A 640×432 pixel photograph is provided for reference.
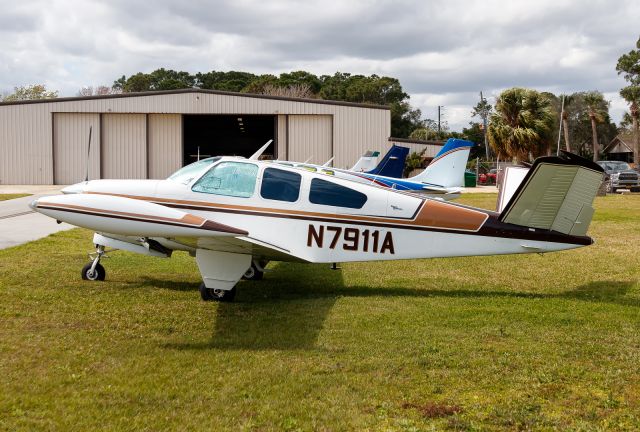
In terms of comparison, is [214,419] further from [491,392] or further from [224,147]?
[224,147]

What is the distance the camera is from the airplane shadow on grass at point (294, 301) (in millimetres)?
6598

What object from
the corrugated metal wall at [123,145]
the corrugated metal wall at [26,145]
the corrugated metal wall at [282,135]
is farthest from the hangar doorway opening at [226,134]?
the corrugated metal wall at [26,145]

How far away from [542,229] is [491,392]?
3919mm

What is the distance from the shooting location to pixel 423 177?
24.6 metres

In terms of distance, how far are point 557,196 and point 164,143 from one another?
38936 mm

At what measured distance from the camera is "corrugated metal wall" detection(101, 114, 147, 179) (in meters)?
43.6

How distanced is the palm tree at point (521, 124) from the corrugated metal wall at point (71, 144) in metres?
29.3

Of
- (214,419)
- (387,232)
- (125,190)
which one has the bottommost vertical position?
(214,419)

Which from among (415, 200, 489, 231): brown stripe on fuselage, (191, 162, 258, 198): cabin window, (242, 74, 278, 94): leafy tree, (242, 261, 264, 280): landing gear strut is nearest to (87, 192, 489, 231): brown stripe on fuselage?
(415, 200, 489, 231): brown stripe on fuselage

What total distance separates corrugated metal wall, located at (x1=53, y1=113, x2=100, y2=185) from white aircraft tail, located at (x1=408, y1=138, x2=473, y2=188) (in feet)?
87.8

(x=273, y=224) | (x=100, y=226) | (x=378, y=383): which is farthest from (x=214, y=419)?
(x=273, y=224)

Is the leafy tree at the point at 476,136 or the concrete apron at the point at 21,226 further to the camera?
the leafy tree at the point at 476,136

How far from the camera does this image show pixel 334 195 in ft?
28.1

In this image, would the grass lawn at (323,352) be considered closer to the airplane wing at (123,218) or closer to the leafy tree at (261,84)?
the airplane wing at (123,218)
